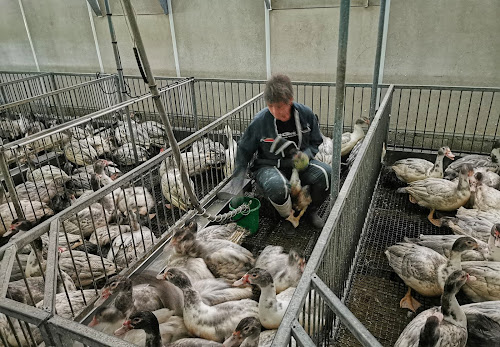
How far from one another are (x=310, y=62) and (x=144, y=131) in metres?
3.53

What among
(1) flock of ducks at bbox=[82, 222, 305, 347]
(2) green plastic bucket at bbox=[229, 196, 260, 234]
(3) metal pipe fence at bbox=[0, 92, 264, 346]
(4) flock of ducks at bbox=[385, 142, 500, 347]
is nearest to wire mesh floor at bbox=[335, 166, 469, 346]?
(4) flock of ducks at bbox=[385, 142, 500, 347]

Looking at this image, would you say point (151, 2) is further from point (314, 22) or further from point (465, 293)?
point (465, 293)

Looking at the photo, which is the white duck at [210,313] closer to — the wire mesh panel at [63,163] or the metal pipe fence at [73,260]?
the metal pipe fence at [73,260]

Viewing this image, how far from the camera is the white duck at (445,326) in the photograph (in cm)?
250

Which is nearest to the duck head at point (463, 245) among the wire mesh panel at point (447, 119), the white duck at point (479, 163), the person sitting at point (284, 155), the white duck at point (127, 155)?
the person sitting at point (284, 155)

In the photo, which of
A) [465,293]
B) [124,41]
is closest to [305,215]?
[465,293]

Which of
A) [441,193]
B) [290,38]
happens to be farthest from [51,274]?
[290,38]

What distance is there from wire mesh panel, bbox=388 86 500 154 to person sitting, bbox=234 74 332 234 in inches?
91.4

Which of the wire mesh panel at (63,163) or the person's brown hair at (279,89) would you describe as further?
the wire mesh panel at (63,163)

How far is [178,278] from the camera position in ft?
10.1

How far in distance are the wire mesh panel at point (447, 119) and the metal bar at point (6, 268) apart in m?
5.62

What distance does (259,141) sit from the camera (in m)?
4.64

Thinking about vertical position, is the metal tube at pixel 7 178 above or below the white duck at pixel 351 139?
above

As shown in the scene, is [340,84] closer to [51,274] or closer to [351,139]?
[51,274]
